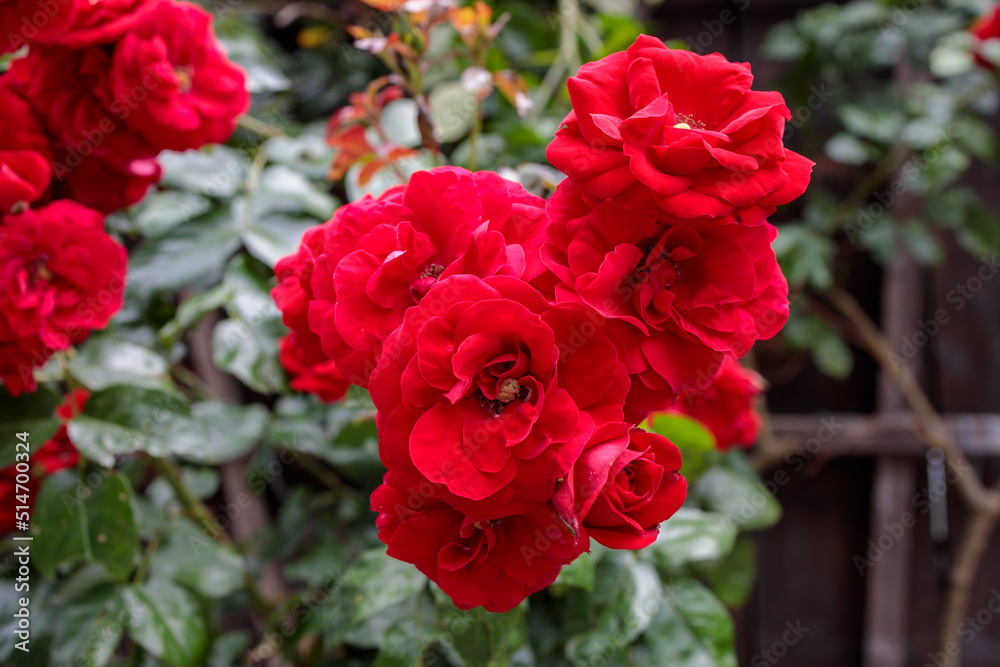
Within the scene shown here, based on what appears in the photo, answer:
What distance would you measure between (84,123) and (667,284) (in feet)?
1.93

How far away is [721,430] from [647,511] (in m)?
0.56

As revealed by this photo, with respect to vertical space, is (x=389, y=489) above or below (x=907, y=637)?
above

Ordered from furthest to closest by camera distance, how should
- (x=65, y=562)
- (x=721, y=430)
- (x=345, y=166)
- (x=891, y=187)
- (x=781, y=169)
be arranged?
(x=891, y=187) < (x=721, y=430) < (x=345, y=166) < (x=65, y=562) < (x=781, y=169)

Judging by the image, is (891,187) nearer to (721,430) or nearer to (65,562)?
(721,430)

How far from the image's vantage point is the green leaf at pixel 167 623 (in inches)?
30.0

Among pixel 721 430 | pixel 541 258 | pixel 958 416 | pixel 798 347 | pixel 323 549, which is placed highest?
pixel 541 258

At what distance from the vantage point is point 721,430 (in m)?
0.93

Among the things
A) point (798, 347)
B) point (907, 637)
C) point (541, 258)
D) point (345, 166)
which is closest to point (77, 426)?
point (345, 166)

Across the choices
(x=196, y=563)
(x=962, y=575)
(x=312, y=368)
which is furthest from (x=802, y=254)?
(x=196, y=563)

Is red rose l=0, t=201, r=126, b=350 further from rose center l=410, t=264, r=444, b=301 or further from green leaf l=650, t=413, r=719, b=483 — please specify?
green leaf l=650, t=413, r=719, b=483

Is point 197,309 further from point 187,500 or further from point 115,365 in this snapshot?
point 187,500

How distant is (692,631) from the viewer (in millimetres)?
780

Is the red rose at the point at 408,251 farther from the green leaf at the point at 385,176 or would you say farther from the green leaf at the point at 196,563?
the green leaf at the point at 196,563

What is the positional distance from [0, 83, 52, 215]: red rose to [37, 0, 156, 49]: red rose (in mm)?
67
